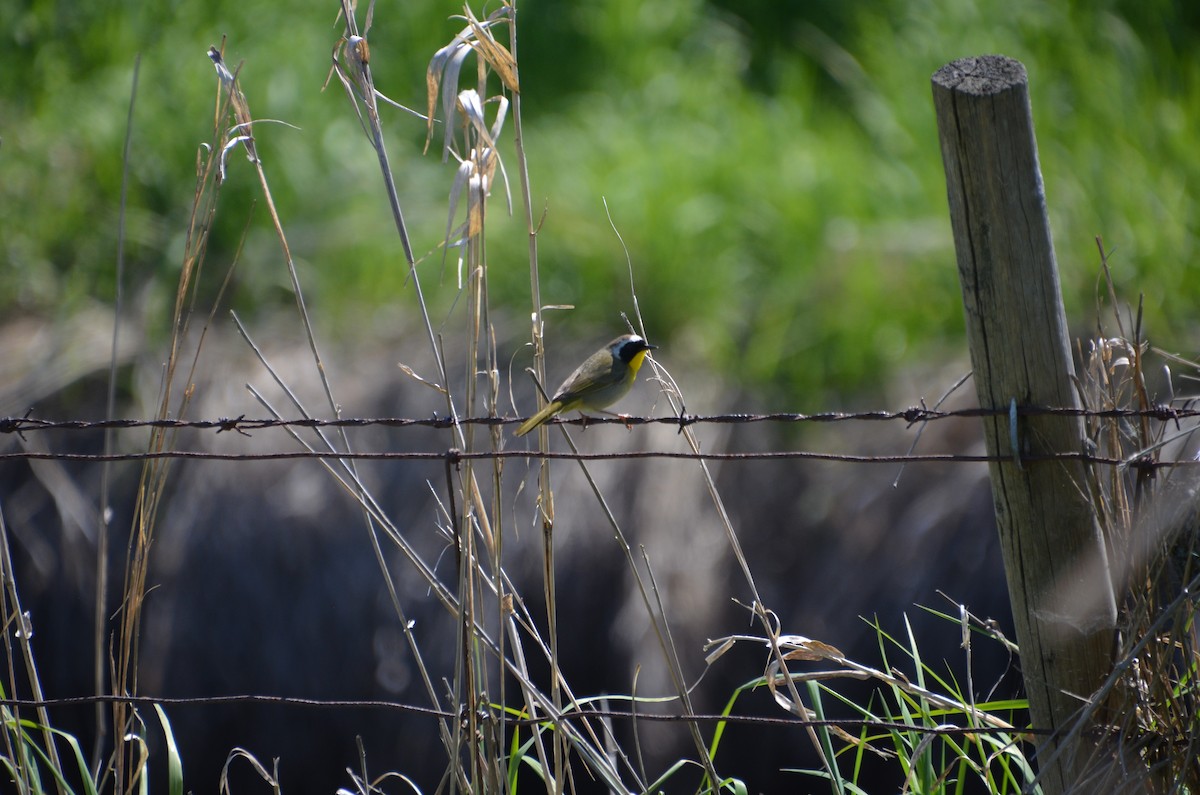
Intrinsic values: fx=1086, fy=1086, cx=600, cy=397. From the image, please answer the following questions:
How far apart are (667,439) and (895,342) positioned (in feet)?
4.24

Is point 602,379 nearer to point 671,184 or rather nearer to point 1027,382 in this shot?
point 1027,382

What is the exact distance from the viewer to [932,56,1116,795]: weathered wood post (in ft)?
5.54

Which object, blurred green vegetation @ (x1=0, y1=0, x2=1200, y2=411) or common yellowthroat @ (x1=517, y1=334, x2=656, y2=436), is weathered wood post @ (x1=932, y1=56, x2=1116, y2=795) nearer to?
common yellowthroat @ (x1=517, y1=334, x2=656, y2=436)

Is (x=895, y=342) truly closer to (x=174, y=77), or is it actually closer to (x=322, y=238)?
(x=322, y=238)

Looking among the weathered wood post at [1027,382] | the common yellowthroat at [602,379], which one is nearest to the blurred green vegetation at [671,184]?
the common yellowthroat at [602,379]

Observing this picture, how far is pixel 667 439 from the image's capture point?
16.3ft

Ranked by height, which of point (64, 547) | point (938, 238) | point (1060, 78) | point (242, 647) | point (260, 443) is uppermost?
point (1060, 78)

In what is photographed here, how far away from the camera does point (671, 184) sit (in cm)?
605

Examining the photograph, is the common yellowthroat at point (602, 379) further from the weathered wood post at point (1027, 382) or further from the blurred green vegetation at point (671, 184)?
the blurred green vegetation at point (671, 184)

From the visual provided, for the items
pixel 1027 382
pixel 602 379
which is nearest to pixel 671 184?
pixel 602 379

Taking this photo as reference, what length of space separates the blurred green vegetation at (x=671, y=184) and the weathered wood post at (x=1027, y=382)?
3355 millimetres

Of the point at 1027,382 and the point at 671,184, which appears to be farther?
the point at 671,184

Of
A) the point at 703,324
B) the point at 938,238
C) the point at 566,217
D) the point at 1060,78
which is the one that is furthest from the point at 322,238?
the point at 1060,78

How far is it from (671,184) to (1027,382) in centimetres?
449
